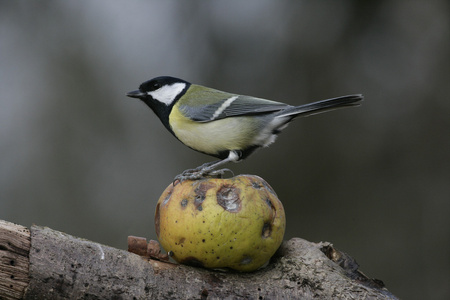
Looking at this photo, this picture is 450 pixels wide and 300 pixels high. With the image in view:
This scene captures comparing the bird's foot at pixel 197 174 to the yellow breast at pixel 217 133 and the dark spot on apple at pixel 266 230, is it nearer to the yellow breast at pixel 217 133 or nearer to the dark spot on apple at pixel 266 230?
the yellow breast at pixel 217 133

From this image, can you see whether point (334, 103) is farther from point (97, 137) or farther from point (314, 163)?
point (97, 137)

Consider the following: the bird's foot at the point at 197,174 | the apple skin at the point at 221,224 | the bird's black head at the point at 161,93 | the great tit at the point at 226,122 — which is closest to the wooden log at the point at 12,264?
the apple skin at the point at 221,224

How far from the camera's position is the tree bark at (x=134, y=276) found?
162 centimetres

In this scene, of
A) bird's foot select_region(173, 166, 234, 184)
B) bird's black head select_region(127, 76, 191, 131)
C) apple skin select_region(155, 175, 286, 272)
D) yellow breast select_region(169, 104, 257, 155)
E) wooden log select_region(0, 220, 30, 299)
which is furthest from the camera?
bird's black head select_region(127, 76, 191, 131)

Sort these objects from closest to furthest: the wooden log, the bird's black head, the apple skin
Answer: the wooden log < the apple skin < the bird's black head

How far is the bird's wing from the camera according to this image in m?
2.24

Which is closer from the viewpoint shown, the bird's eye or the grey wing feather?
the grey wing feather

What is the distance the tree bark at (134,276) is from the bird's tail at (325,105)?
609 millimetres

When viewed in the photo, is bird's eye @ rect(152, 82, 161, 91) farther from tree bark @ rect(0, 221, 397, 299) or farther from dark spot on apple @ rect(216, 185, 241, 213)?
tree bark @ rect(0, 221, 397, 299)

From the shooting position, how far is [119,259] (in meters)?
1.77

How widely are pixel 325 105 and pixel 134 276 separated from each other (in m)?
1.06

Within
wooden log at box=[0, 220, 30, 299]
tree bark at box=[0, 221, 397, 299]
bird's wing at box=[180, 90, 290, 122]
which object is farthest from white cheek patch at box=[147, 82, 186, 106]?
wooden log at box=[0, 220, 30, 299]

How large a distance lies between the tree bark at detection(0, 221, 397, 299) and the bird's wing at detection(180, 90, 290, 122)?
26.8 inches

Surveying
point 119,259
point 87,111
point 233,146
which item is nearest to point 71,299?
point 119,259
